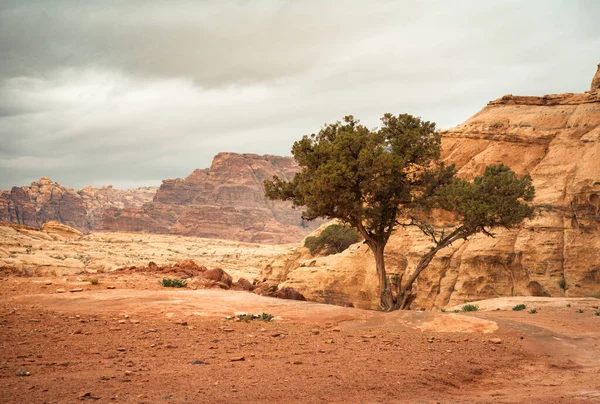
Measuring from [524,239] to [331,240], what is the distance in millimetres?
22556

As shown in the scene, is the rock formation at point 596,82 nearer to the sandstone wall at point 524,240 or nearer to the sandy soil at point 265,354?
the sandstone wall at point 524,240

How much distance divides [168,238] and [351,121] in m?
117

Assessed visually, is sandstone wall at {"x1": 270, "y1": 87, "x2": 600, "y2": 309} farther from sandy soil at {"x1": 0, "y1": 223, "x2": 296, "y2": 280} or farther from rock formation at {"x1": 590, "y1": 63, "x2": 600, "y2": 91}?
sandy soil at {"x1": 0, "y1": 223, "x2": 296, "y2": 280}

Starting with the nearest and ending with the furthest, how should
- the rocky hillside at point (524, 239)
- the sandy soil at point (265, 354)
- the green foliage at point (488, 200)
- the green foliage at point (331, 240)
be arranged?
the sandy soil at point (265, 354), the green foliage at point (488, 200), the rocky hillside at point (524, 239), the green foliage at point (331, 240)

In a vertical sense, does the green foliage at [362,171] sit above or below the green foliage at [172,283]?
above

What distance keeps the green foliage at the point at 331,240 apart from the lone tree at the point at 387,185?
92.9ft

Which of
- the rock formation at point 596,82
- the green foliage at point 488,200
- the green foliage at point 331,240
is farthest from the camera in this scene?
the green foliage at point 331,240

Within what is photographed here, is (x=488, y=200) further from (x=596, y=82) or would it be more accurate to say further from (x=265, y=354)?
(x=596, y=82)

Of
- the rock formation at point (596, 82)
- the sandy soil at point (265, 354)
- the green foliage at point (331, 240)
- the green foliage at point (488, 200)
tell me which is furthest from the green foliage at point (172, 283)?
the rock formation at point (596, 82)

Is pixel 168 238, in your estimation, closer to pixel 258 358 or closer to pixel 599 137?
pixel 599 137

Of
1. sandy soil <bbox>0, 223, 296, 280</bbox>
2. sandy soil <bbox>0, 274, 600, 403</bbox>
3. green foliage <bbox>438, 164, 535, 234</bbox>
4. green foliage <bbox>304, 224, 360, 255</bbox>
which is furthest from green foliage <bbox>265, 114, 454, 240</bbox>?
green foliage <bbox>304, 224, 360, 255</bbox>

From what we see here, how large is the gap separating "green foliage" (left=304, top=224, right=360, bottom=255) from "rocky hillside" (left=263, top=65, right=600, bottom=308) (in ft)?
39.1

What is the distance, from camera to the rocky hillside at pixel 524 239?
28.6 m

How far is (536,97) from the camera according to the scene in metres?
40.8
